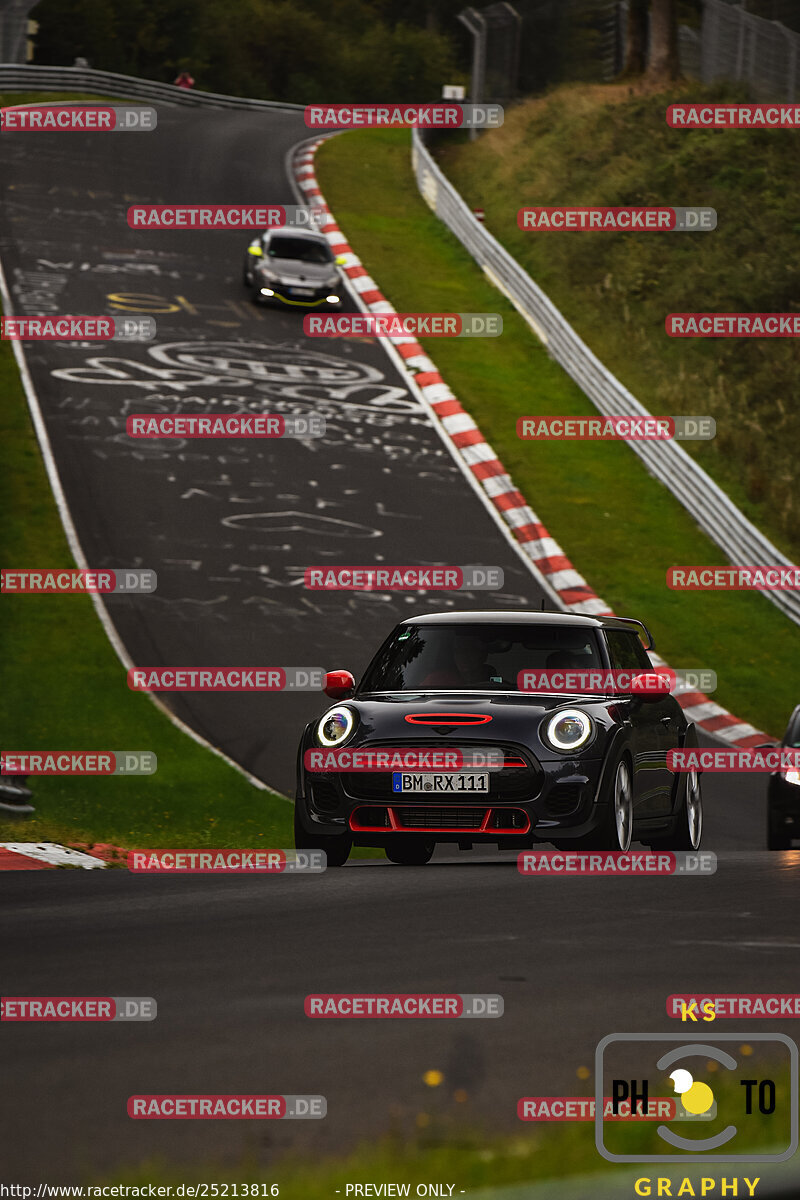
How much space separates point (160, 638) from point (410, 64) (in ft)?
232

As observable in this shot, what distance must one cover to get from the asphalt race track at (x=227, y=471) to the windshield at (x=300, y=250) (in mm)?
1190

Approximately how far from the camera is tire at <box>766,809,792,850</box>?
512 inches

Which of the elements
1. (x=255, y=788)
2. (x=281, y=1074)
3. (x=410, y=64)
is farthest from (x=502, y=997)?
(x=410, y=64)

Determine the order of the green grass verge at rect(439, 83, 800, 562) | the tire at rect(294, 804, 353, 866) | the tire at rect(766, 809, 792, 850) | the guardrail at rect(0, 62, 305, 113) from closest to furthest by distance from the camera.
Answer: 1. the tire at rect(294, 804, 353, 866)
2. the tire at rect(766, 809, 792, 850)
3. the green grass verge at rect(439, 83, 800, 562)
4. the guardrail at rect(0, 62, 305, 113)

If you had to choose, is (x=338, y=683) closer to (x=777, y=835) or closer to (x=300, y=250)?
(x=777, y=835)

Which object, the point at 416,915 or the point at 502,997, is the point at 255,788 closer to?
the point at 416,915

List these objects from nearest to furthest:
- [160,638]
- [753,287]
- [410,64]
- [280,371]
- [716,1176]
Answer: [716,1176] < [160,638] < [280,371] < [753,287] < [410,64]

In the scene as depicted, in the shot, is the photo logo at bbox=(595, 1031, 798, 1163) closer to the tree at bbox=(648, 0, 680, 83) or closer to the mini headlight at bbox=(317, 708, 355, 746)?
the mini headlight at bbox=(317, 708, 355, 746)

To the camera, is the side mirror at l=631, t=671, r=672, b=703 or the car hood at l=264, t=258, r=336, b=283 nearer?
the side mirror at l=631, t=671, r=672, b=703

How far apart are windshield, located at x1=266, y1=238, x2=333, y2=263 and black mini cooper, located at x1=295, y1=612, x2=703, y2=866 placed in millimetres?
23442

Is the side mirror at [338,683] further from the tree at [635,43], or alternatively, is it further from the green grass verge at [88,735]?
the tree at [635,43]

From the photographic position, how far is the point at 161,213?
40.5m

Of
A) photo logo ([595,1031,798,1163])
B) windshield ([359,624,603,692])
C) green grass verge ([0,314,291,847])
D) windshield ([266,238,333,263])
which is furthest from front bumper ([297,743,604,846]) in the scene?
windshield ([266,238,333,263])

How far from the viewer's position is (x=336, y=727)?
1016 cm
